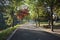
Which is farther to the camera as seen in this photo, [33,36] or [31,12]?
[31,12]

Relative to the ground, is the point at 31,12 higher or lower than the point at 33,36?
higher

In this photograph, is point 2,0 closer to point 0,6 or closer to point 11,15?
point 0,6

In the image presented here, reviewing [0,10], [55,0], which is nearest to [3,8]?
[0,10]

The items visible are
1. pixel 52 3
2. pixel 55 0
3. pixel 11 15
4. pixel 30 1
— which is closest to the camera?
pixel 55 0

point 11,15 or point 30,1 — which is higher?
point 30,1

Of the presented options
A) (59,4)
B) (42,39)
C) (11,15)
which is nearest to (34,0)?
(59,4)

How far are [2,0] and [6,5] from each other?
1.11 meters

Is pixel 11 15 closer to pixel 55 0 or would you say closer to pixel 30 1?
pixel 30 1

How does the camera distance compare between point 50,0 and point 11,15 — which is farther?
point 11,15

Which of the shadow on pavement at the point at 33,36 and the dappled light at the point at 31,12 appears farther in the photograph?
the shadow on pavement at the point at 33,36

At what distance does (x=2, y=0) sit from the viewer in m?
16.4

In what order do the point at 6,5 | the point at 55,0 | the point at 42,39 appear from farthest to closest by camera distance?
the point at 55,0, the point at 42,39, the point at 6,5

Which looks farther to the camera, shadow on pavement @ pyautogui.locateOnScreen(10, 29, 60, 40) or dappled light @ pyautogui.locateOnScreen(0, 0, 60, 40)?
shadow on pavement @ pyautogui.locateOnScreen(10, 29, 60, 40)

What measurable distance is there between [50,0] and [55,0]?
112 cm
